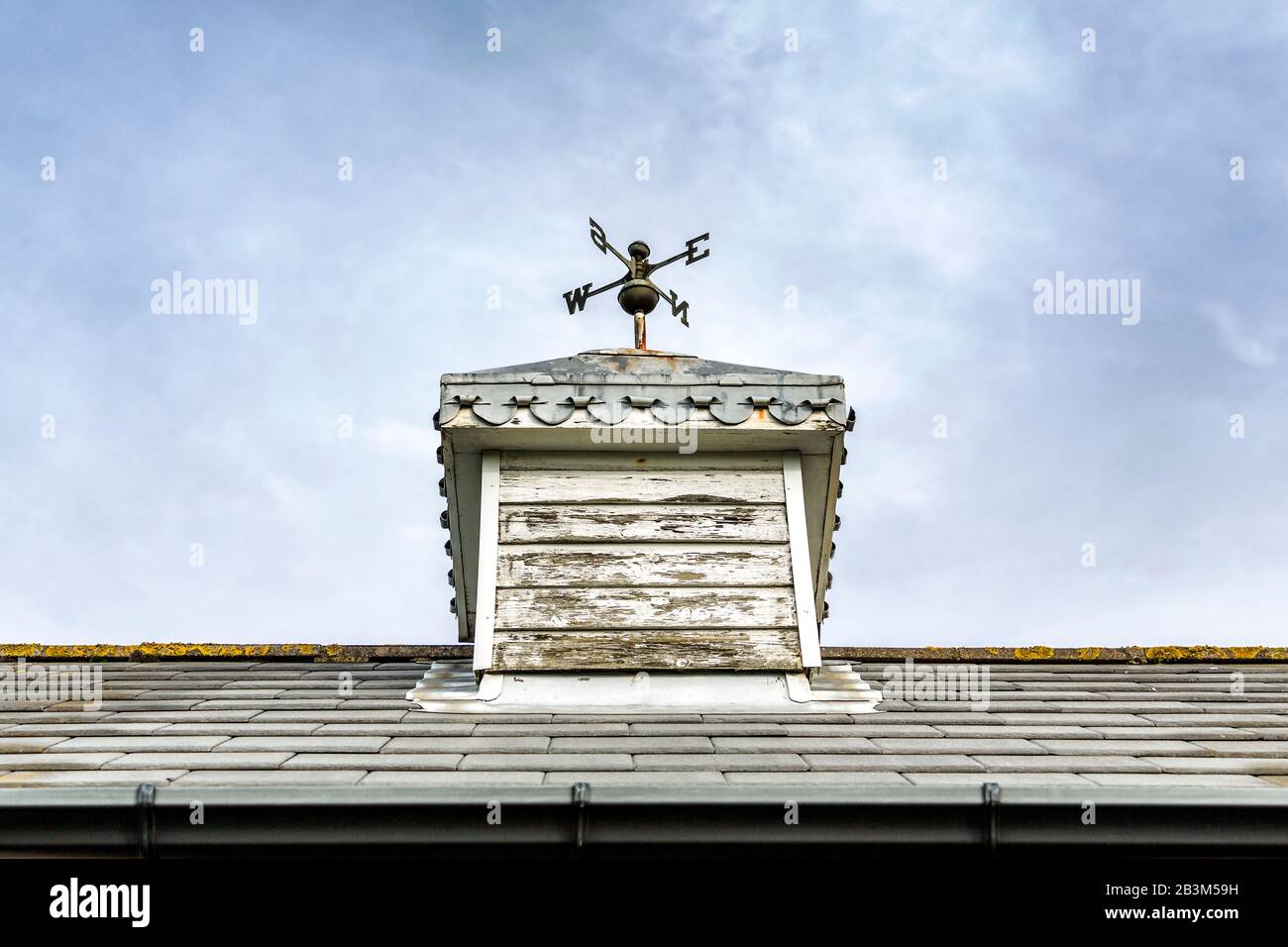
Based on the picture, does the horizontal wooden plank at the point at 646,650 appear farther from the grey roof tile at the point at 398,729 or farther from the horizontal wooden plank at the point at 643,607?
the grey roof tile at the point at 398,729

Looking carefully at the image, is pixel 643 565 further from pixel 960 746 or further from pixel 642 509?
pixel 960 746

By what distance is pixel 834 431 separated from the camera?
4629 millimetres

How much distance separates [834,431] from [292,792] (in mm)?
2815

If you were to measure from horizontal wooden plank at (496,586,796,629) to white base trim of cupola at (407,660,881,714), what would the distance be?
0.22 meters

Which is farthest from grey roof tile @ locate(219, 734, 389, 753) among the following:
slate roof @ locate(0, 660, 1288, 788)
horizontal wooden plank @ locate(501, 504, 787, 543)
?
horizontal wooden plank @ locate(501, 504, 787, 543)

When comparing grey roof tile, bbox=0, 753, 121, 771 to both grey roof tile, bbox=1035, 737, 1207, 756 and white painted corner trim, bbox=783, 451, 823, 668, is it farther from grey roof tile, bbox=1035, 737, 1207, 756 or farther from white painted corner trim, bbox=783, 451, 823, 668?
grey roof tile, bbox=1035, 737, 1207, 756

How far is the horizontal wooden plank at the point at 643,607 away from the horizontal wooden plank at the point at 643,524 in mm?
256

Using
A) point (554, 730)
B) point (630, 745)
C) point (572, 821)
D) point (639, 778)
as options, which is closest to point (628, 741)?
point (630, 745)

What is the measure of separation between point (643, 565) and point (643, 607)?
0.67ft

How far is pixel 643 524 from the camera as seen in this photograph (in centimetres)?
457

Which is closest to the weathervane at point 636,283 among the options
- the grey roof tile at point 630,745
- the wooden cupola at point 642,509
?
the wooden cupola at point 642,509

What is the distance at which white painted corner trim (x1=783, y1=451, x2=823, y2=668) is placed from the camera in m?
4.31
